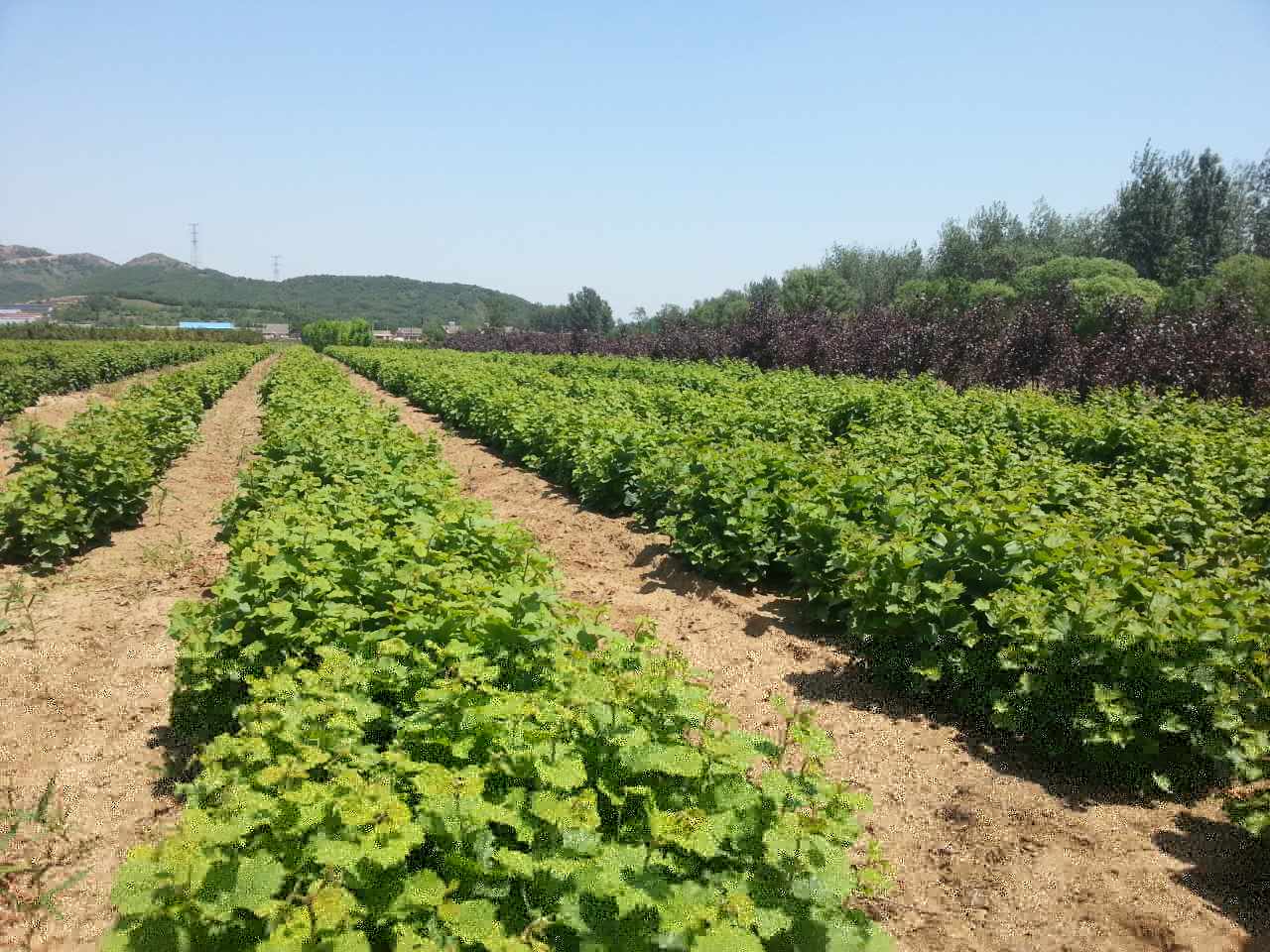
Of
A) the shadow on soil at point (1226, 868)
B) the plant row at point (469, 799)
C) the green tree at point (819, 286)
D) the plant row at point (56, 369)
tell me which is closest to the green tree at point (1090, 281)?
the green tree at point (819, 286)

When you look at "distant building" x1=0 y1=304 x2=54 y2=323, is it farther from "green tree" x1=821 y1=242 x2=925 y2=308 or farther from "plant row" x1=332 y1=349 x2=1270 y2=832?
"plant row" x1=332 y1=349 x2=1270 y2=832

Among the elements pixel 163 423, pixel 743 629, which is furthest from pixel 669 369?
pixel 743 629

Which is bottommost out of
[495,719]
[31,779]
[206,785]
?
[31,779]

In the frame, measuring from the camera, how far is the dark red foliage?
15.4 meters

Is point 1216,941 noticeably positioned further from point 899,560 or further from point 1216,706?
point 899,560

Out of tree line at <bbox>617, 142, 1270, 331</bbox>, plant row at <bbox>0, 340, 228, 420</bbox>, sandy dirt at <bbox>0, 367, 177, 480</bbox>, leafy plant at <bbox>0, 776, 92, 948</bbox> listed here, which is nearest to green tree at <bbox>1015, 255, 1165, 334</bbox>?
tree line at <bbox>617, 142, 1270, 331</bbox>

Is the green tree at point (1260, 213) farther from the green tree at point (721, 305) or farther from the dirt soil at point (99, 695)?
the dirt soil at point (99, 695)

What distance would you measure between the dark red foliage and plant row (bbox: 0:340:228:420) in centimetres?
2360

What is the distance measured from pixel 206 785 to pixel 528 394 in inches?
556

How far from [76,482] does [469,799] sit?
8.54 meters

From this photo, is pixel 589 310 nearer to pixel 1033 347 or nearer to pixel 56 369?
pixel 56 369

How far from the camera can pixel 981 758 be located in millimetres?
4559

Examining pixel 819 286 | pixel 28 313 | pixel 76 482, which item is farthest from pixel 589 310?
pixel 28 313

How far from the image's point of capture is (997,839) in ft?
12.7
